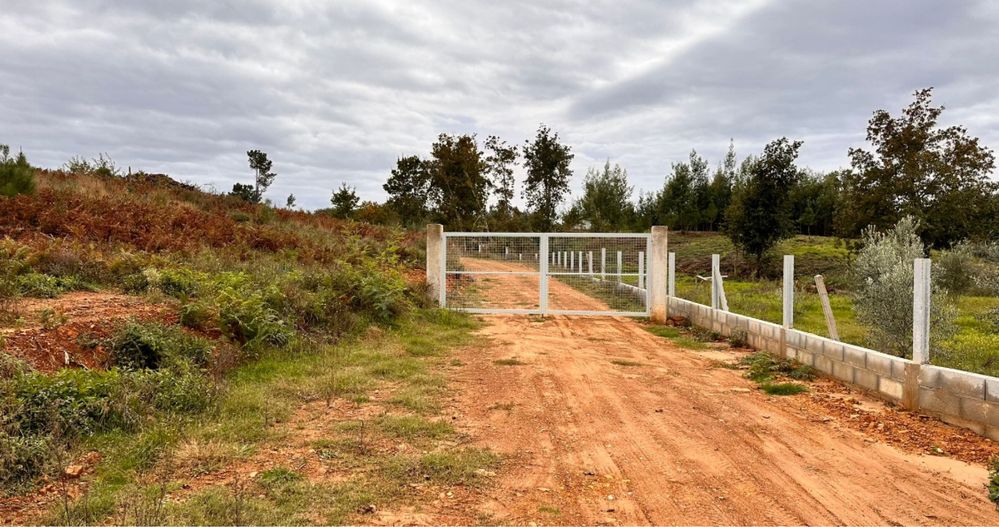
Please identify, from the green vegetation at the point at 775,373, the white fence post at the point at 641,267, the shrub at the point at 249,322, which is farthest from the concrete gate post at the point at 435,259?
the green vegetation at the point at 775,373

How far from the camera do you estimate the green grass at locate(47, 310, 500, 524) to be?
3494 millimetres

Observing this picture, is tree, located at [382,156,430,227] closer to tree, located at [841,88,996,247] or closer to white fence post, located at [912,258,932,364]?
tree, located at [841,88,996,247]

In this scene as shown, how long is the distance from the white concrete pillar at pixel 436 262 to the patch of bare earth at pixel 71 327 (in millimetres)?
6705

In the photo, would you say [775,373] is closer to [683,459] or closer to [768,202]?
[683,459]

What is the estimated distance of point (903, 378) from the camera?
19.7ft

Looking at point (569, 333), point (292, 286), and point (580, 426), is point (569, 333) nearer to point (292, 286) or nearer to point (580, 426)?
point (292, 286)

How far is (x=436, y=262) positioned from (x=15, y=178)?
9591 millimetres

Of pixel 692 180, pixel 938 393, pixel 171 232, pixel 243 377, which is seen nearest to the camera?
pixel 938 393

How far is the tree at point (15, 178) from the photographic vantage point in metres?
13.5

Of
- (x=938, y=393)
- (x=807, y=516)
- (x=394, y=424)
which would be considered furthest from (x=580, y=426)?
(x=938, y=393)

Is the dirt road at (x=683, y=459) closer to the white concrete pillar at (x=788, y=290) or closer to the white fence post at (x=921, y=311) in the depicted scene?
the white fence post at (x=921, y=311)

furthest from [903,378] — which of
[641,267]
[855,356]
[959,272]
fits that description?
[959,272]

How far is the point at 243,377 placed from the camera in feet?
21.8

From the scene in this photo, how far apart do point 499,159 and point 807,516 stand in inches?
1384
